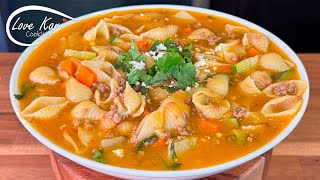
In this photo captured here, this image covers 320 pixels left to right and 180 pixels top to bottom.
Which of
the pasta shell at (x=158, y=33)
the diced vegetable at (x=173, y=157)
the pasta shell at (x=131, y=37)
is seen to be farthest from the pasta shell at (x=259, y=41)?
the diced vegetable at (x=173, y=157)

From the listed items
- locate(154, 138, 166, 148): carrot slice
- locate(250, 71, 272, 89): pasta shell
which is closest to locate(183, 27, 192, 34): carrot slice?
locate(250, 71, 272, 89): pasta shell

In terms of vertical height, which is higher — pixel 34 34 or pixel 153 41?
pixel 153 41

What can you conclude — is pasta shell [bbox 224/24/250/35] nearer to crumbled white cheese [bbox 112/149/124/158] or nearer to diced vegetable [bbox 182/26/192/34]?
diced vegetable [bbox 182/26/192/34]

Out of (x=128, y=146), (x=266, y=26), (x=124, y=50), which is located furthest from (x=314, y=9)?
(x=128, y=146)

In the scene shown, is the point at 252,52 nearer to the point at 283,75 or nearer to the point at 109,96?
the point at 283,75

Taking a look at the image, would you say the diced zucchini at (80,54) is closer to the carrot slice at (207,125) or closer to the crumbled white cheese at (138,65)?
the crumbled white cheese at (138,65)

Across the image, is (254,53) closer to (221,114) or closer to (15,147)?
(221,114)

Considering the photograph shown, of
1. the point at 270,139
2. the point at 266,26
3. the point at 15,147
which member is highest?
the point at 270,139
